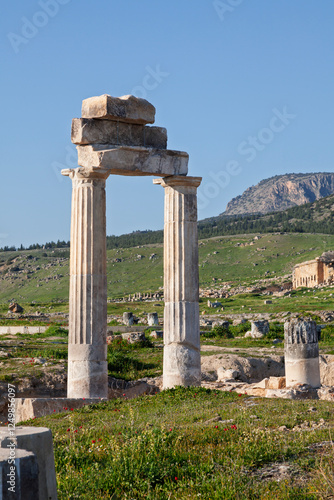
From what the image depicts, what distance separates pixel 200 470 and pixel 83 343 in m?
7.41

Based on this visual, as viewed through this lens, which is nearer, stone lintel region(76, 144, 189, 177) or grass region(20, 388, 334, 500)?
grass region(20, 388, 334, 500)

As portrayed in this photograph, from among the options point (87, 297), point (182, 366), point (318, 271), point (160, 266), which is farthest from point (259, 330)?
point (160, 266)

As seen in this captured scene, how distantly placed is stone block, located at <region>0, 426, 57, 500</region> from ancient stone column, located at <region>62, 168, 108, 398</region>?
904 centimetres

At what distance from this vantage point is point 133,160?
51.6ft

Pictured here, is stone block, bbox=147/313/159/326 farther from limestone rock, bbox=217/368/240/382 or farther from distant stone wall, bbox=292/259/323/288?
distant stone wall, bbox=292/259/323/288

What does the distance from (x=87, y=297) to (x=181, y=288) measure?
2.33 metres

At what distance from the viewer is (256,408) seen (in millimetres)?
12891

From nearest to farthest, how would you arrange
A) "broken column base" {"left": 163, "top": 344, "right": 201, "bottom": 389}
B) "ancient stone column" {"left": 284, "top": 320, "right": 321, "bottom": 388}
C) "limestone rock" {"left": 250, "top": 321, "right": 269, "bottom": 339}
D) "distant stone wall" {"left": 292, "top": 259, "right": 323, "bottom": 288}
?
"broken column base" {"left": 163, "top": 344, "right": 201, "bottom": 389} < "ancient stone column" {"left": 284, "top": 320, "right": 321, "bottom": 388} < "limestone rock" {"left": 250, "top": 321, "right": 269, "bottom": 339} < "distant stone wall" {"left": 292, "top": 259, "right": 323, "bottom": 288}

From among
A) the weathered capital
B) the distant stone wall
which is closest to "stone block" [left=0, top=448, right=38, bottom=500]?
the weathered capital

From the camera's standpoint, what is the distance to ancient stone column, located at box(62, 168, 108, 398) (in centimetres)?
1545

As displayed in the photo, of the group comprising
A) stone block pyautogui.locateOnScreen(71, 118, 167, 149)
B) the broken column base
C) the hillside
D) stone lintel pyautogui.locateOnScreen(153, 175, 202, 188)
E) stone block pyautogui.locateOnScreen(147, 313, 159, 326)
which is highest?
the hillside

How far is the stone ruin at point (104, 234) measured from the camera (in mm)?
15492

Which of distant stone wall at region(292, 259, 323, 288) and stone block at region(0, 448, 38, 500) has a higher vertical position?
distant stone wall at region(292, 259, 323, 288)

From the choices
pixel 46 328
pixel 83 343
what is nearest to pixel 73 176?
pixel 83 343
